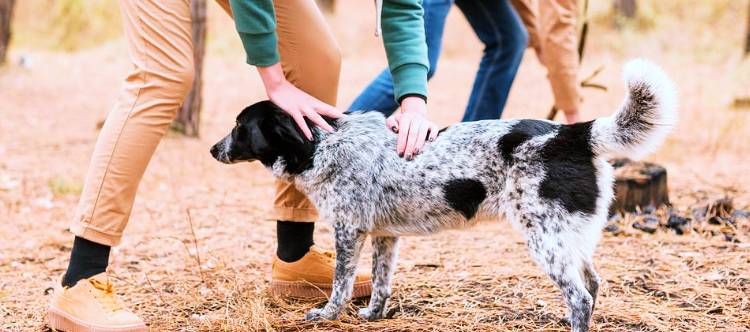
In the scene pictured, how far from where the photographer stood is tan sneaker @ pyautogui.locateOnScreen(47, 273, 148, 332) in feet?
9.35

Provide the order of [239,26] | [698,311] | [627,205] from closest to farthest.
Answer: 1. [239,26]
2. [698,311]
3. [627,205]

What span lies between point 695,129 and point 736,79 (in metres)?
2.95

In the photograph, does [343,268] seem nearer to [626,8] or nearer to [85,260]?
[85,260]

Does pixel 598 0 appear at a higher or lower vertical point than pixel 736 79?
higher

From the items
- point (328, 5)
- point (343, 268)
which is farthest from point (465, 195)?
Result: point (328, 5)

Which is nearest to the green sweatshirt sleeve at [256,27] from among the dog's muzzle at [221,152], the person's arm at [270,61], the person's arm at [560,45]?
the person's arm at [270,61]

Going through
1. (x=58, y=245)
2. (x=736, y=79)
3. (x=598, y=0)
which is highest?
(x=598, y=0)

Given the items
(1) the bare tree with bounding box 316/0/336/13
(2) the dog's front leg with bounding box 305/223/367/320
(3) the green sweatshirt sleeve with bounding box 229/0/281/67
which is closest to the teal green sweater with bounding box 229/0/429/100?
(3) the green sweatshirt sleeve with bounding box 229/0/281/67

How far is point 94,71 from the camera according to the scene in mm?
12031

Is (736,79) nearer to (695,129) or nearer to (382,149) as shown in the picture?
(695,129)

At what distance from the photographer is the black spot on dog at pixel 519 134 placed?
2.73 m

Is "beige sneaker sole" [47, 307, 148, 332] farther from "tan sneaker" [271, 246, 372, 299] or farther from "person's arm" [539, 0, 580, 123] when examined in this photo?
"person's arm" [539, 0, 580, 123]

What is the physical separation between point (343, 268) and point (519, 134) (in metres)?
0.83

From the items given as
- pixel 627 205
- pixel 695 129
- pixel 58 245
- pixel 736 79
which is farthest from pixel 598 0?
pixel 58 245
